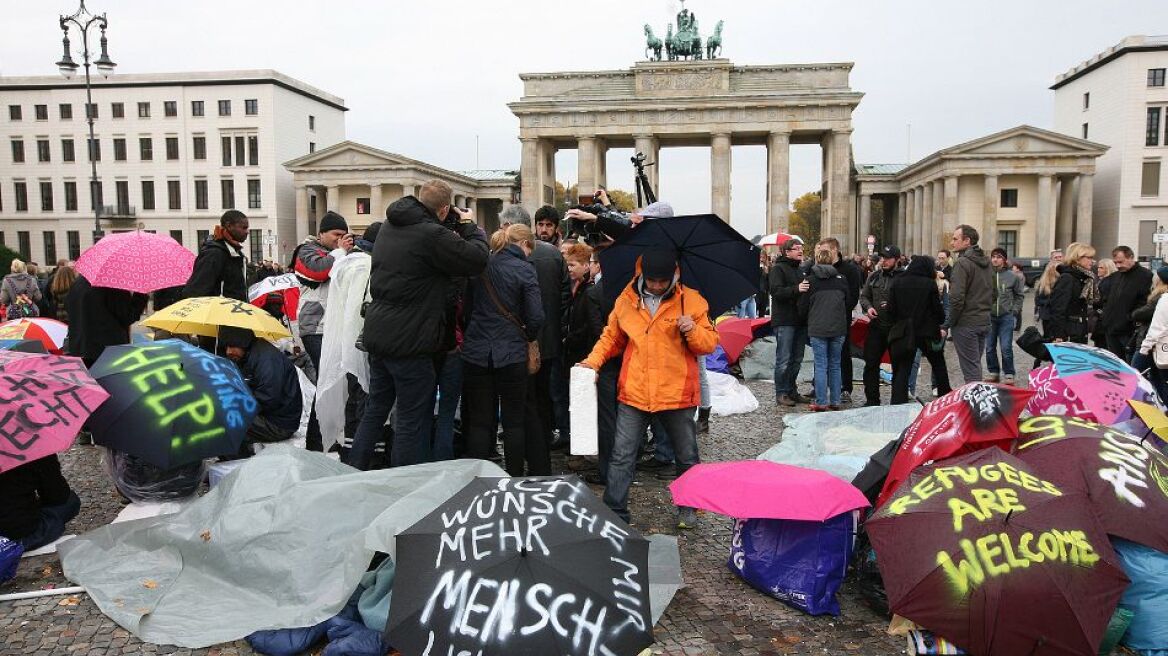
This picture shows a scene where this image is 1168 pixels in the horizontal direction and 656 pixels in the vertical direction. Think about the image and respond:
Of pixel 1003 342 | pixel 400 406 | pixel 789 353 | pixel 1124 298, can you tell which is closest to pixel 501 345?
pixel 400 406

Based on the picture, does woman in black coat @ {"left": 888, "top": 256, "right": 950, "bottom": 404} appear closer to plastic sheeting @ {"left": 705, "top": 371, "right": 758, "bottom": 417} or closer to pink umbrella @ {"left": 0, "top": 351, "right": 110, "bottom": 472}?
plastic sheeting @ {"left": 705, "top": 371, "right": 758, "bottom": 417}

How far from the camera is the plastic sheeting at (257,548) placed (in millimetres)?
3924

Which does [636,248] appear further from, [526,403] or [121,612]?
[121,612]

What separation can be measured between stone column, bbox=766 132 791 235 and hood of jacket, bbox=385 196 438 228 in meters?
49.6

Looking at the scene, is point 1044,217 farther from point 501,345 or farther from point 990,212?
point 501,345

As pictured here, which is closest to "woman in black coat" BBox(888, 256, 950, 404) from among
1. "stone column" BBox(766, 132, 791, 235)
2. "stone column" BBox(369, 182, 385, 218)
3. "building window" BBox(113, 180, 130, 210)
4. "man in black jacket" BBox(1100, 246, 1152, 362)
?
"man in black jacket" BBox(1100, 246, 1152, 362)

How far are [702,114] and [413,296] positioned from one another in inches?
2008

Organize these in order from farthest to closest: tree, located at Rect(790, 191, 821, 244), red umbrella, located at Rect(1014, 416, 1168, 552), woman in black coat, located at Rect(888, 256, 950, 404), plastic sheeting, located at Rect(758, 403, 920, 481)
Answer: tree, located at Rect(790, 191, 821, 244), woman in black coat, located at Rect(888, 256, 950, 404), plastic sheeting, located at Rect(758, 403, 920, 481), red umbrella, located at Rect(1014, 416, 1168, 552)

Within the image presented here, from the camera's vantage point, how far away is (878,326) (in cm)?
931

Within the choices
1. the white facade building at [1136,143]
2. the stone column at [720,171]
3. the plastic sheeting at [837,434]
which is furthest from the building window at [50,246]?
the white facade building at [1136,143]

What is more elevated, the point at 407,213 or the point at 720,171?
the point at 720,171

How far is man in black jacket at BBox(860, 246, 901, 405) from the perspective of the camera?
9.23 metres

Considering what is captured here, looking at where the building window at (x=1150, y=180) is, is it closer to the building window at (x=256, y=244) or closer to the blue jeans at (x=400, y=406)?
the building window at (x=256, y=244)

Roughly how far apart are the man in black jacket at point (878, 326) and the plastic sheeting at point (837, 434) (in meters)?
1.15
